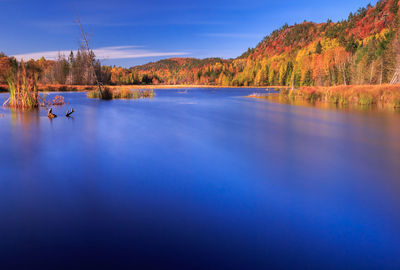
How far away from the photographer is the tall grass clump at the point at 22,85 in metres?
14.7

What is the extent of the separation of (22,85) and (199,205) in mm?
15096

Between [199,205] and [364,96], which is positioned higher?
[364,96]

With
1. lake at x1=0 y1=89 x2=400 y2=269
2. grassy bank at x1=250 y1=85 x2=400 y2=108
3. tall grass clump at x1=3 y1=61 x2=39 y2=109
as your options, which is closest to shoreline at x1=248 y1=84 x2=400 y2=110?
grassy bank at x1=250 y1=85 x2=400 y2=108

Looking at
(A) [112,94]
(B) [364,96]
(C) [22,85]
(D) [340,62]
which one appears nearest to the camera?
(C) [22,85]

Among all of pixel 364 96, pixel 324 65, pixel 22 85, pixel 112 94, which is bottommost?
pixel 364 96

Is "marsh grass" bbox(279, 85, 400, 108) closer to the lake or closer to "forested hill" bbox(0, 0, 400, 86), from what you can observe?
the lake

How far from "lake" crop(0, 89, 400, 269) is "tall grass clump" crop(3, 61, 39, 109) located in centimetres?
681

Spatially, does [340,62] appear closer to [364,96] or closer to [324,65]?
[324,65]

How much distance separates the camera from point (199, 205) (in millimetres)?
4395

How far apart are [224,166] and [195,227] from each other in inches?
125

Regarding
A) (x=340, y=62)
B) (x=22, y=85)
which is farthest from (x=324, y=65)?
(x=22, y=85)

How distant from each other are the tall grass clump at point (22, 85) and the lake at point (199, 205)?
6807 mm

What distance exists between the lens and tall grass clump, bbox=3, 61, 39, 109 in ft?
48.2

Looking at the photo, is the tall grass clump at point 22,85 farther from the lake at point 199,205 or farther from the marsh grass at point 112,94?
the marsh grass at point 112,94
